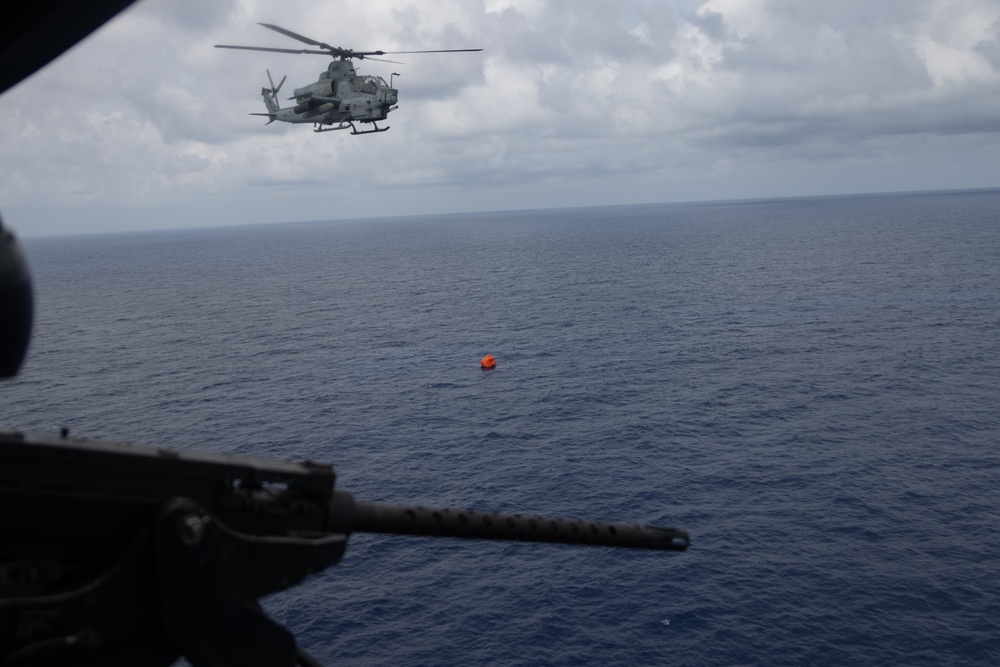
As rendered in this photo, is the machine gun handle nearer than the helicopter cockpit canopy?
Yes

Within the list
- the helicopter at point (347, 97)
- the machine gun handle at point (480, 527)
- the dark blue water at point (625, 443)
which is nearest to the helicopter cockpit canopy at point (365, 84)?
the helicopter at point (347, 97)

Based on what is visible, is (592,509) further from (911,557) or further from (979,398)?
(979,398)

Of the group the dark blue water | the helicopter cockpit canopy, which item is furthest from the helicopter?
the dark blue water

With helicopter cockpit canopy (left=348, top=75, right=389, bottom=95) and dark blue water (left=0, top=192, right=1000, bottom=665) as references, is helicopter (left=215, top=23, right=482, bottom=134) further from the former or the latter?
dark blue water (left=0, top=192, right=1000, bottom=665)

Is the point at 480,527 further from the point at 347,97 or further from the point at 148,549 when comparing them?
the point at 347,97

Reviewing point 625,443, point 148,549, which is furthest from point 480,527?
point 625,443

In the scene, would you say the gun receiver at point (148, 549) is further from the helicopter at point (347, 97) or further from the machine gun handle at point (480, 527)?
the helicopter at point (347, 97)
